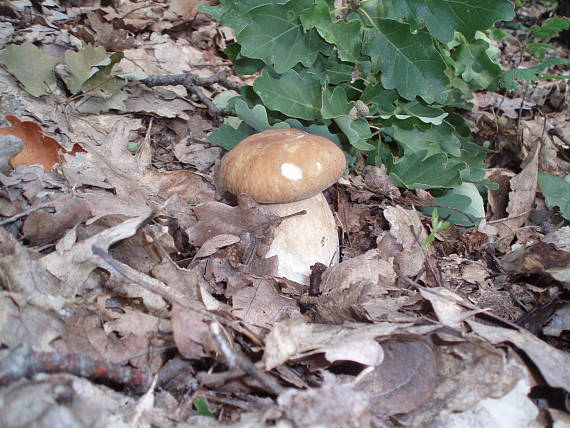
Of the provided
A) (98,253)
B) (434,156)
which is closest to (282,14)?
(434,156)

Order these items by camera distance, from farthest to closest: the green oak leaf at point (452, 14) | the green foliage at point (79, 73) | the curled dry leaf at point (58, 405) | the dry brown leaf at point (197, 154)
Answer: the dry brown leaf at point (197, 154) < the green foliage at point (79, 73) < the green oak leaf at point (452, 14) < the curled dry leaf at point (58, 405)

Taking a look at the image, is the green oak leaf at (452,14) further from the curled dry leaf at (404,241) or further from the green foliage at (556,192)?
the green foliage at (556,192)

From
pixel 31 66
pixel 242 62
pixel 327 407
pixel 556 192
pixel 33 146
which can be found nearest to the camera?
pixel 327 407

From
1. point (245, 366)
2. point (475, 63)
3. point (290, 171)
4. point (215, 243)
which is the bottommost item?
point (215, 243)

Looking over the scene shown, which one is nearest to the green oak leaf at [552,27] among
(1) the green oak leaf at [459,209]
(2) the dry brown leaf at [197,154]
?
(1) the green oak leaf at [459,209]

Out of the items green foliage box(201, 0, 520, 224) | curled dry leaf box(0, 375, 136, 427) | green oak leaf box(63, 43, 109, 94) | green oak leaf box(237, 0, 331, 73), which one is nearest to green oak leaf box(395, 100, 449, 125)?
green foliage box(201, 0, 520, 224)

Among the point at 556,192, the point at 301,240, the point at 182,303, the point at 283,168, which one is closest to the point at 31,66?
the point at 283,168

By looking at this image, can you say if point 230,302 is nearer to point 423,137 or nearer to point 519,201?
point 423,137

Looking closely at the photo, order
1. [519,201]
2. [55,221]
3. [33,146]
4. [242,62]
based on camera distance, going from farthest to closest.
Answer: [519,201], [242,62], [33,146], [55,221]
